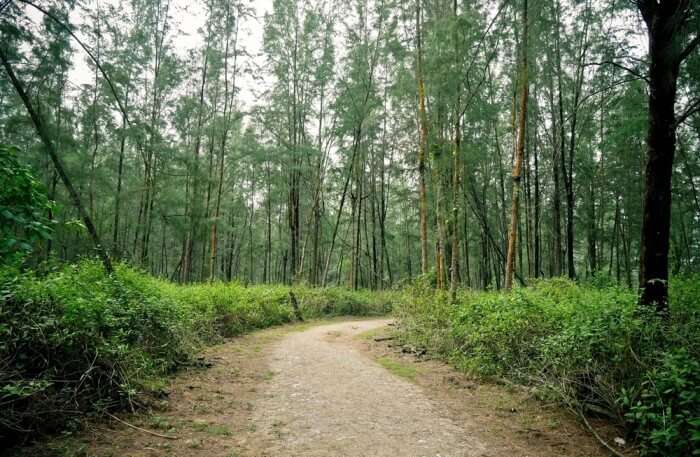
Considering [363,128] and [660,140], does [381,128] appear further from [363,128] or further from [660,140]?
[660,140]

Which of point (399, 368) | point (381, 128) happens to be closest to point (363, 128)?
point (381, 128)

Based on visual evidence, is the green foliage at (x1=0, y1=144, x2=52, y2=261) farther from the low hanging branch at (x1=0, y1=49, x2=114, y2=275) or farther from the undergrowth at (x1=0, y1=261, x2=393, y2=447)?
the low hanging branch at (x1=0, y1=49, x2=114, y2=275)

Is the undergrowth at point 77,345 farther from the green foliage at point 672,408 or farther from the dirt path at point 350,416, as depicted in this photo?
the green foliage at point 672,408

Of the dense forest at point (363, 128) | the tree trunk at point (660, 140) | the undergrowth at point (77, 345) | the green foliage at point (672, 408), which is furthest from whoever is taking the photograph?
the dense forest at point (363, 128)

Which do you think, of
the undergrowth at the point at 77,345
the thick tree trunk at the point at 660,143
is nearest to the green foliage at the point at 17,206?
the undergrowth at the point at 77,345

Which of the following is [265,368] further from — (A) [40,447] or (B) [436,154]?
(B) [436,154]

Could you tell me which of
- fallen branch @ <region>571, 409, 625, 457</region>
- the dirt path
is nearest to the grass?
the dirt path

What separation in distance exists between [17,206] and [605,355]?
217 inches

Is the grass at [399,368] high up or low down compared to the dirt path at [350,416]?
down

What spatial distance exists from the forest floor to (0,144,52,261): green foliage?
1.60 meters

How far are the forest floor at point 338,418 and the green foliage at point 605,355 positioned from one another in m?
0.34

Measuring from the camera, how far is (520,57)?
806 centimetres

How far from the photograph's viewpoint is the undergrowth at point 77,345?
2.88m

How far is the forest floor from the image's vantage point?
3.13 metres
